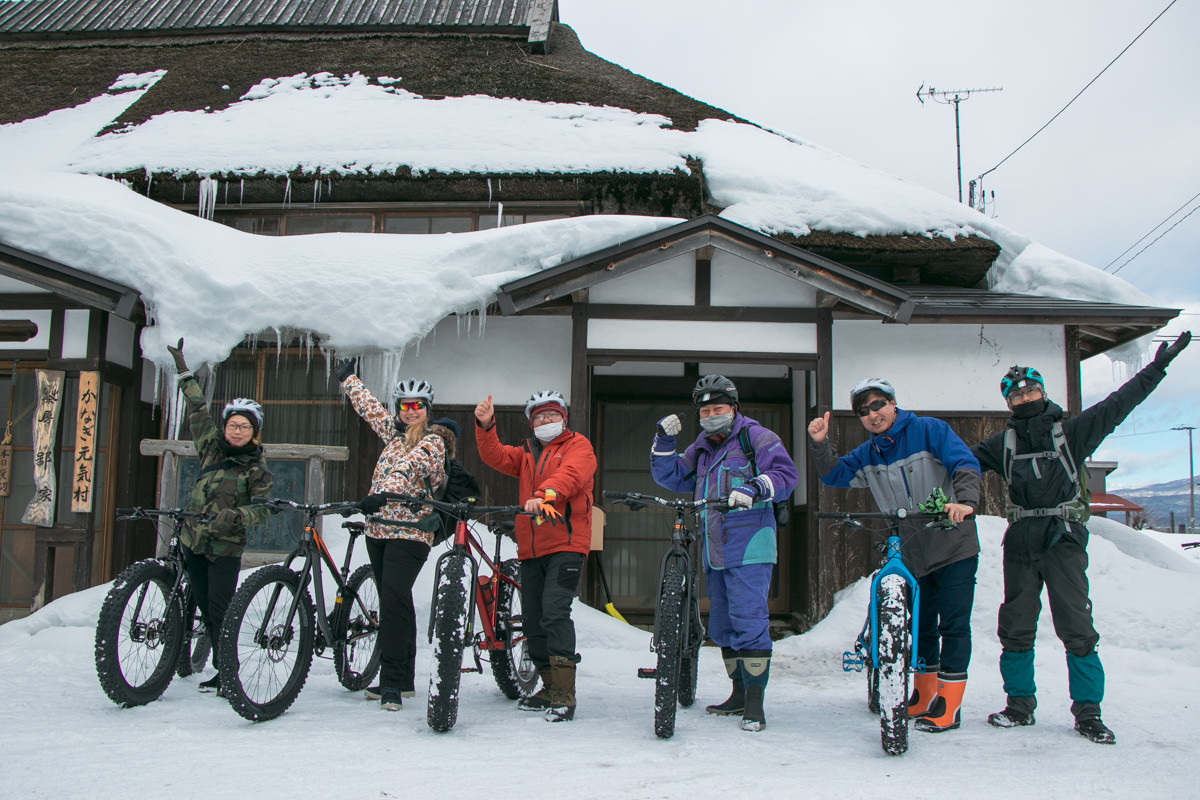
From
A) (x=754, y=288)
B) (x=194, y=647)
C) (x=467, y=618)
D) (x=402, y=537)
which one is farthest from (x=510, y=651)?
(x=754, y=288)

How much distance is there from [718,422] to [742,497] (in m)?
0.54

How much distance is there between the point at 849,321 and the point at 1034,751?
432cm

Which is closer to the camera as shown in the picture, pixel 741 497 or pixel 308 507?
pixel 741 497

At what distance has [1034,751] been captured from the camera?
134 inches

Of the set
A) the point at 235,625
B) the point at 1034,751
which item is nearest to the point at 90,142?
the point at 235,625

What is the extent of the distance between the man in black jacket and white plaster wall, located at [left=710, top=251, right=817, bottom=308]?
315 centimetres

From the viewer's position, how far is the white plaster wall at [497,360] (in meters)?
7.15

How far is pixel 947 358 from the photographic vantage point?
721cm

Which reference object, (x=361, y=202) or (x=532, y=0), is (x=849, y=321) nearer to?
(x=361, y=202)

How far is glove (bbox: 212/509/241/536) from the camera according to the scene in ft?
13.0

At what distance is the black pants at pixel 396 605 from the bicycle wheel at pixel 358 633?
0.84ft

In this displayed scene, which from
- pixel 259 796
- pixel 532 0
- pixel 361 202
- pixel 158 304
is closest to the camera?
pixel 259 796

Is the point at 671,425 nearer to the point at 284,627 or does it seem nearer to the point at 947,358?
the point at 284,627

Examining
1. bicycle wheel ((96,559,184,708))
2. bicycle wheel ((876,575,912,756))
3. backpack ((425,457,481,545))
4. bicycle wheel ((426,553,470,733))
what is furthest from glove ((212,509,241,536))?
bicycle wheel ((876,575,912,756))
